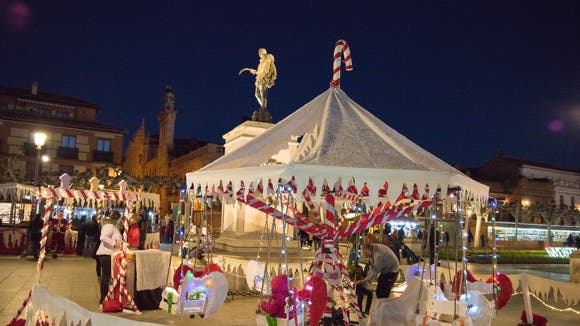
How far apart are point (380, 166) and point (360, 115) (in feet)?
6.01

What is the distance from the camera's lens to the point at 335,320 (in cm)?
787

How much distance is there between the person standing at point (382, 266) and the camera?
29.6 ft

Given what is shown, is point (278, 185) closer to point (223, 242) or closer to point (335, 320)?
point (335, 320)

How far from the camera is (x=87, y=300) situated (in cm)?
1123

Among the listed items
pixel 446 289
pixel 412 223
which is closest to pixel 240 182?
pixel 446 289

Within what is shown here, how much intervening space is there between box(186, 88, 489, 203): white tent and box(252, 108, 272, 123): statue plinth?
7.11 meters

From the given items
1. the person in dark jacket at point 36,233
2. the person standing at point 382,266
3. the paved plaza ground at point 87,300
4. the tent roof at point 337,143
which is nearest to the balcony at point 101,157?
the person in dark jacket at point 36,233

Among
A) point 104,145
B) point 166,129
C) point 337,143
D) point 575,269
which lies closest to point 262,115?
point 337,143

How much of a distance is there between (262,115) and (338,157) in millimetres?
9352

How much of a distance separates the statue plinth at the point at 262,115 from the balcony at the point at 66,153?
38704mm

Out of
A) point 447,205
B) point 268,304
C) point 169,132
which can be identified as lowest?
point 268,304

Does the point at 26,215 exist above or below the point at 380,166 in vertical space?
below

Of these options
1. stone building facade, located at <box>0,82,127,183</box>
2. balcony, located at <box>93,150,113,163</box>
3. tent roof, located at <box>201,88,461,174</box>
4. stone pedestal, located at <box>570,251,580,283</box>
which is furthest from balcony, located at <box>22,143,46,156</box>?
stone pedestal, located at <box>570,251,580,283</box>

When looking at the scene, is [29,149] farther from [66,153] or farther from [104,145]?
[104,145]
